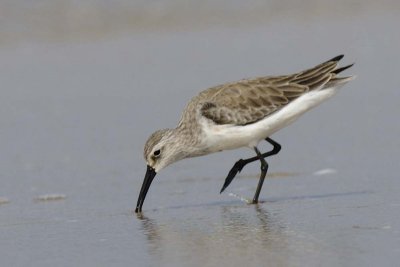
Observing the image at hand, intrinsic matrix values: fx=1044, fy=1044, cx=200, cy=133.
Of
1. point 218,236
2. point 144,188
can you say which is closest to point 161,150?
point 144,188

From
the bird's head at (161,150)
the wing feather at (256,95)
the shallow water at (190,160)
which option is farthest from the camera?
the wing feather at (256,95)

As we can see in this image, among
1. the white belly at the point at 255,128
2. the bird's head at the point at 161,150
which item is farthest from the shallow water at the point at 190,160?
the white belly at the point at 255,128

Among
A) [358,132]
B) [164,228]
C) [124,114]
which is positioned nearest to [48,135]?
[124,114]

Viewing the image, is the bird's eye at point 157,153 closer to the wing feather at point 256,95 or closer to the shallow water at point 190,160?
the shallow water at point 190,160

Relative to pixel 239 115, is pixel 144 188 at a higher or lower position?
lower

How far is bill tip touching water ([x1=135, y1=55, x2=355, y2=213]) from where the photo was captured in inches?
309

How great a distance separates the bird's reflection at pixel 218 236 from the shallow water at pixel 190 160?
0.01 metres

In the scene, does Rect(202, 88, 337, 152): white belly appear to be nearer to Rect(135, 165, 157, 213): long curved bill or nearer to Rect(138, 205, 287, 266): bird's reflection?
Rect(135, 165, 157, 213): long curved bill

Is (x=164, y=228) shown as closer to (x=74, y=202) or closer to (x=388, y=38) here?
(x=74, y=202)

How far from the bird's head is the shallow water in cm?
26

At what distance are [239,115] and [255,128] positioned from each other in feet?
0.51

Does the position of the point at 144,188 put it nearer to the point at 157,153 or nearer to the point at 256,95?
the point at 157,153

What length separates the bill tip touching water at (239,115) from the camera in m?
7.84

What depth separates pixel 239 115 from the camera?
26.0ft
